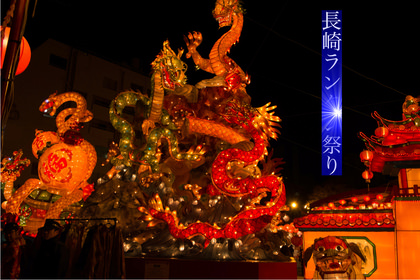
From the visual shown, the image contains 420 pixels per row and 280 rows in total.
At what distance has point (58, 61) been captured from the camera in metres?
22.3

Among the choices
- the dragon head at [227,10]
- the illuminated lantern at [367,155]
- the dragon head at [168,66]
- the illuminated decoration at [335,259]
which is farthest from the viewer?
the dragon head at [227,10]

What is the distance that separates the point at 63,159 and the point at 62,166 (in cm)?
17

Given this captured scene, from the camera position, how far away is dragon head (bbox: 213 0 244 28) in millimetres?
10570

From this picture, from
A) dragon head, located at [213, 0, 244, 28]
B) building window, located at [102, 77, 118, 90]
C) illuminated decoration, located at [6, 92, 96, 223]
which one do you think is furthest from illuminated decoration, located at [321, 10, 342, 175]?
building window, located at [102, 77, 118, 90]

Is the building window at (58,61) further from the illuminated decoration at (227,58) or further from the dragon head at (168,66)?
the dragon head at (168,66)

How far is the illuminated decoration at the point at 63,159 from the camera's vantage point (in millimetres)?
9773

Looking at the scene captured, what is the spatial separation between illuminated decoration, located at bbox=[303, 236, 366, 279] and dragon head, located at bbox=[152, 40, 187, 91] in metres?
5.01

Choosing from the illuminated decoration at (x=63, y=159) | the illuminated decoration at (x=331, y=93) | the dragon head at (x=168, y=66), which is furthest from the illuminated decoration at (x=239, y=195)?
the illuminated decoration at (x=63, y=159)

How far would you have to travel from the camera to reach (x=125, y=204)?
31.9 ft

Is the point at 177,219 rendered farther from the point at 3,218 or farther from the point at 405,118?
the point at 405,118

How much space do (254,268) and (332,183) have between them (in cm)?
1561

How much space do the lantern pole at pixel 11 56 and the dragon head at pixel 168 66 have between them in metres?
5.90

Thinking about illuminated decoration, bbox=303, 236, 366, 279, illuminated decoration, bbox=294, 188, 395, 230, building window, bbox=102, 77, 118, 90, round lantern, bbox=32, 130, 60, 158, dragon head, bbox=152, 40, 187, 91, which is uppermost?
building window, bbox=102, 77, 118, 90

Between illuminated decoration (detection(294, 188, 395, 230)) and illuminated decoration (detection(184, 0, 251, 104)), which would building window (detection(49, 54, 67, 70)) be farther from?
illuminated decoration (detection(294, 188, 395, 230))
